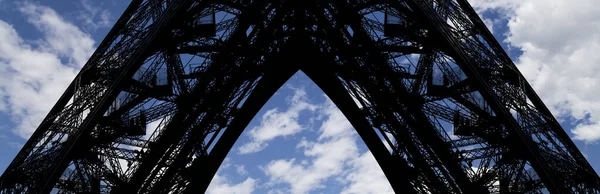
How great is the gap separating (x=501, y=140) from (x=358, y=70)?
7599mm

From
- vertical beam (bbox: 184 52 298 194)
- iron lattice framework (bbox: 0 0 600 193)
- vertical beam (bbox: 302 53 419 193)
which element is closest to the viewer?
iron lattice framework (bbox: 0 0 600 193)

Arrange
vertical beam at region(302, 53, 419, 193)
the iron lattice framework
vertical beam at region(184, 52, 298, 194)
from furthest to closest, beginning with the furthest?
vertical beam at region(184, 52, 298, 194), vertical beam at region(302, 53, 419, 193), the iron lattice framework

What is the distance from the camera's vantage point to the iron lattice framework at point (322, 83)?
81.7 feet

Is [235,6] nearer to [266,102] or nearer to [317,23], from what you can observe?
[317,23]

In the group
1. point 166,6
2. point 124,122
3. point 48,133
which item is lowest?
point 48,133

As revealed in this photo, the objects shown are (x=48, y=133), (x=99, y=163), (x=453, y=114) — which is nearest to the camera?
(x=48, y=133)

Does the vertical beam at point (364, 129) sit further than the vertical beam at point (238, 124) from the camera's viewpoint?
No

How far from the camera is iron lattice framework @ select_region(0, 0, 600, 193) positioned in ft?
81.7

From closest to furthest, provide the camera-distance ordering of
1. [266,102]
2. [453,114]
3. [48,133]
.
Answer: [48,133]
[453,114]
[266,102]

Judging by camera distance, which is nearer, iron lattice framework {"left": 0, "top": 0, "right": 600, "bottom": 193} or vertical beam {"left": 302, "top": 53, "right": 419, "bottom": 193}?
iron lattice framework {"left": 0, "top": 0, "right": 600, "bottom": 193}

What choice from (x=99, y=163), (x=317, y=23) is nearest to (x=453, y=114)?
(x=317, y=23)

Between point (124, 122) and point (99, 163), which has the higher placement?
point (124, 122)

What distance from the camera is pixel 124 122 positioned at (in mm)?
28094

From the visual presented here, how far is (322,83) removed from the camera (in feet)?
115
